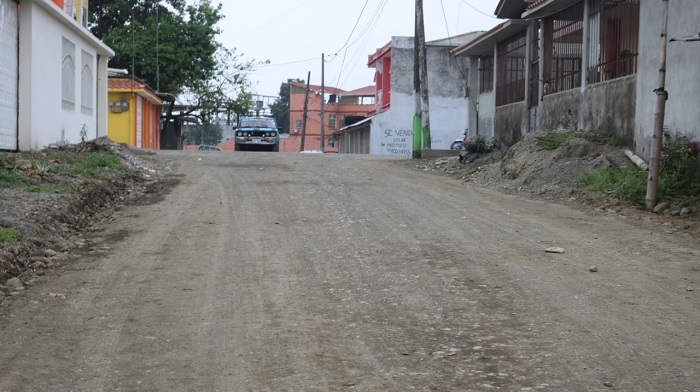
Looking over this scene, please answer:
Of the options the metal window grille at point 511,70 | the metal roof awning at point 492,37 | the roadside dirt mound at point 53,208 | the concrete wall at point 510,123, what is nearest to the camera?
the roadside dirt mound at point 53,208

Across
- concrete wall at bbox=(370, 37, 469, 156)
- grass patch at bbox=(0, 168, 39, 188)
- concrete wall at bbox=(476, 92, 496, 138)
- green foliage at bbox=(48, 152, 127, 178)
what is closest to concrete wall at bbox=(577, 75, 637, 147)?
concrete wall at bbox=(476, 92, 496, 138)

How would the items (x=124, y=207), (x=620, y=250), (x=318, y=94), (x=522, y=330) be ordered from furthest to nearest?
(x=318, y=94)
(x=124, y=207)
(x=620, y=250)
(x=522, y=330)

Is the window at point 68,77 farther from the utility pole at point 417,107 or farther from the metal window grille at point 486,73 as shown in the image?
the metal window grille at point 486,73

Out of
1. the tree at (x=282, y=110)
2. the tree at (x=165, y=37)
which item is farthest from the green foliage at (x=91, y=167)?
the tree at (x=282, y=110)

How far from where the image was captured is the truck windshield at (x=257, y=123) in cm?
3747

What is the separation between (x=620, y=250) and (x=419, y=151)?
17.4 metres

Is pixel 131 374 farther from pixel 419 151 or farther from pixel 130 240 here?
pixel 419 151

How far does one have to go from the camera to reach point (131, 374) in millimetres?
5527

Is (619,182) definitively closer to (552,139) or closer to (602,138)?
(602,138)

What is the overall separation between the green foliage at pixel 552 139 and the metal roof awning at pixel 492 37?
5763mm

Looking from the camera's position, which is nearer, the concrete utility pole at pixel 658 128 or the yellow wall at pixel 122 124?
the concrete utility pole at pixel 658 128

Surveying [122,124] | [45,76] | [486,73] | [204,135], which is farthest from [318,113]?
[45,76]

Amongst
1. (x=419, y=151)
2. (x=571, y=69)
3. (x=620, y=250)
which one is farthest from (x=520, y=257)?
(x=419, y=151)

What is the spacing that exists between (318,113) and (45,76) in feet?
176
